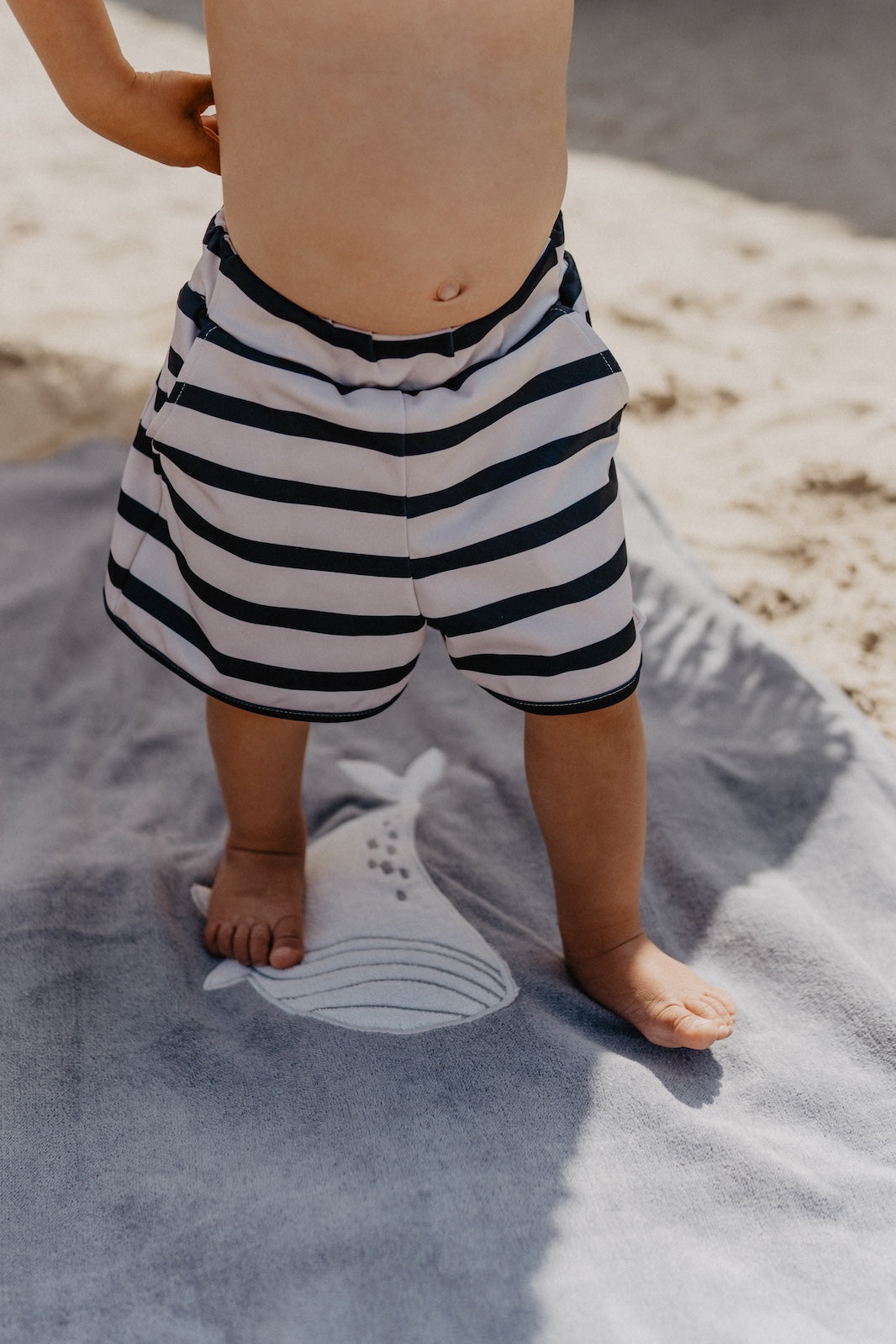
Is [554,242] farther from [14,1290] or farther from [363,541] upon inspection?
[14,1290]

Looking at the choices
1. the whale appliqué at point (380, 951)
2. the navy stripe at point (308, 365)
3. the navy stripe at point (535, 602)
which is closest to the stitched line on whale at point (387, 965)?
the whale appliqué at point (380, 951)

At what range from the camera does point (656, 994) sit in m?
1.26

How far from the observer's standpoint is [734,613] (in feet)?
5.98

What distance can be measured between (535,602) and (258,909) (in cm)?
48

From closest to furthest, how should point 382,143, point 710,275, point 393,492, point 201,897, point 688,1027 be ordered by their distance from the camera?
point 382,143 → point 393,492 → point 688,1027 → point 201,897 → point 710,275

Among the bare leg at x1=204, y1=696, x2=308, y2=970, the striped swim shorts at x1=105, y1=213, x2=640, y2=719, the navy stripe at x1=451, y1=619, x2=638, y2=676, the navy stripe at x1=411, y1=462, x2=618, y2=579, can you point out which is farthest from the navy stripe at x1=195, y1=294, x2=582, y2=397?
the bare leg at x1=204, y1=696, x2=308, y2=970

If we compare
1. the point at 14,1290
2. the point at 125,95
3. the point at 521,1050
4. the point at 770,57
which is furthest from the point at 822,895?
the point at 770,57

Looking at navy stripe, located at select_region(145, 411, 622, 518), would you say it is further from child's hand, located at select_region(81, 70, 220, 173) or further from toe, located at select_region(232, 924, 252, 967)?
toe, located at select_region(232, 924, 252, 967)

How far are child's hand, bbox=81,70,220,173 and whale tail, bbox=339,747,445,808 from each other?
0.76 meters

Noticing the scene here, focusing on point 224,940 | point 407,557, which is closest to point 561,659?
point 407,557

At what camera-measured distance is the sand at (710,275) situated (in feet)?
6.79

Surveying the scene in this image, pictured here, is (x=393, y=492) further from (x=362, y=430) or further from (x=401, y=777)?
(x=401, y=777)

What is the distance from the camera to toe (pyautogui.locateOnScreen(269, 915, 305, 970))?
1331 mm

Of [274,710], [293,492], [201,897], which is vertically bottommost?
[201,897]
